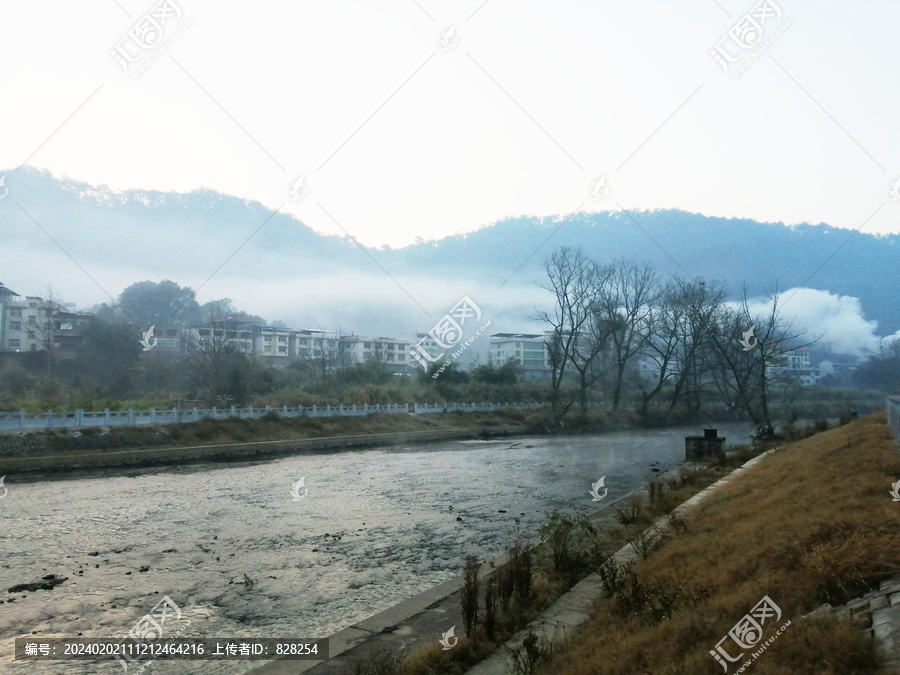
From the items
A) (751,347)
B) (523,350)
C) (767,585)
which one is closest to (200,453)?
(767,585)

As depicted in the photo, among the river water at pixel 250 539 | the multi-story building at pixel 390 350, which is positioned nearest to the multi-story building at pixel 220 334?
the multi-story building at pixel 390 350

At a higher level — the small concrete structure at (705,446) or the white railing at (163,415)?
the white railing at (163,415)

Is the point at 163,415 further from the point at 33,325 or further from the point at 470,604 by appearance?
the point at 33,325

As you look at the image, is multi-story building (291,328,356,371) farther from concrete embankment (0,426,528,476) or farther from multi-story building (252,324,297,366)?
concrete embankment (0,426,528,476)

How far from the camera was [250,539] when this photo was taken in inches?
568

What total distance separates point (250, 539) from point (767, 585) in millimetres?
11689

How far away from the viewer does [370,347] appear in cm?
11644

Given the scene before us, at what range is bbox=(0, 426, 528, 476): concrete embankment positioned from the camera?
26406mm

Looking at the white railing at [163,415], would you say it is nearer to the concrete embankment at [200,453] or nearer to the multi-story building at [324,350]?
the concrete embankment at [200,453]

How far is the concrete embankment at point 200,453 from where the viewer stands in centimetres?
2641

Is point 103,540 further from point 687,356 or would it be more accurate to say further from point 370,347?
point 370,347

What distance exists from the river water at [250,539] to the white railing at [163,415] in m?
4.28

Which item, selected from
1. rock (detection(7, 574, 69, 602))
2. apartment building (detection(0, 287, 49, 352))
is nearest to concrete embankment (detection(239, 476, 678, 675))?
rock (detection(7, 574, 69, 602))

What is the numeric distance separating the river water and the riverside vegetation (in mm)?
2454
